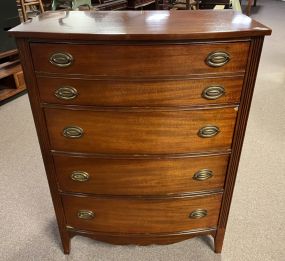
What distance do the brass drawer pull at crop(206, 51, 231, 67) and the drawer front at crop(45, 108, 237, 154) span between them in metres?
0.17

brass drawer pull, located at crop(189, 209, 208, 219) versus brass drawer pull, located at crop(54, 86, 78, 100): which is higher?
brass drawer pull, located at crop(54, 86, 78, 100)

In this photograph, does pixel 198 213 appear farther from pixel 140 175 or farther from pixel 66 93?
pixel 66 93

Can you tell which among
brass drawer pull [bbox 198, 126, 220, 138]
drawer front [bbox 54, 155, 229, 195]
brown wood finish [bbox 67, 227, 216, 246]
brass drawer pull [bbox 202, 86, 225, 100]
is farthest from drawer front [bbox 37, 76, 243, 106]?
brown wood finish [bbox 67, 227, 216, 246]

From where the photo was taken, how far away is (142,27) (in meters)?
0.91

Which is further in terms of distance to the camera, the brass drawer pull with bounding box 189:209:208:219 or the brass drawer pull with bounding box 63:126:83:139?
the brass drawer pull with bounding box 189:209:208:219

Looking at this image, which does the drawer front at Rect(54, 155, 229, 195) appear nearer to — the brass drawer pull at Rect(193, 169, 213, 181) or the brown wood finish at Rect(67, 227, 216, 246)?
the brass drawer pull at Rect(193, 169, 213, 181)

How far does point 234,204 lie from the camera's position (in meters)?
1.70

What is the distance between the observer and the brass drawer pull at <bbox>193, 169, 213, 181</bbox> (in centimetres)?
111

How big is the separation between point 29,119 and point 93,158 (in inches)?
68.0

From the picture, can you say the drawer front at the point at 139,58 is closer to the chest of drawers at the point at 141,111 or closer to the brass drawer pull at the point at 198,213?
the chest of drawers at the point at 141,111

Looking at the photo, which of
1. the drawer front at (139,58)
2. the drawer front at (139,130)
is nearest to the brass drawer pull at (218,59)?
the drawer front at (139,58)

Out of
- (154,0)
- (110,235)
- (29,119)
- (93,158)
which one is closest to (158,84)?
(93,158)

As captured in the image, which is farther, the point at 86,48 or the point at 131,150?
the point at 131,150

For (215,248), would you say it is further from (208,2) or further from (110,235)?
(208,2)
